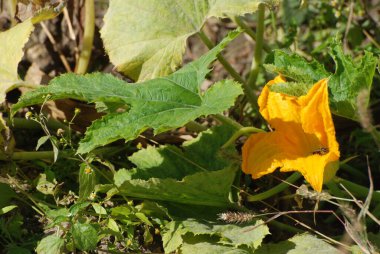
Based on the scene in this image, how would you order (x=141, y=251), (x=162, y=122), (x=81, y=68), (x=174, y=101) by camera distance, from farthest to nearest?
(x=81, y=68) → (x=141, y=251) → (x=174, y=101) → (x=162, y=122)

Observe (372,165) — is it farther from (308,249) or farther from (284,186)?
(308,249)

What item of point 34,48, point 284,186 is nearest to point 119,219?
point 284,186

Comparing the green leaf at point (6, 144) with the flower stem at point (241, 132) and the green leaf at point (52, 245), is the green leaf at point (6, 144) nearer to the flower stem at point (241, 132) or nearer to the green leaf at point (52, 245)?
the green leaf at point (52, 245)

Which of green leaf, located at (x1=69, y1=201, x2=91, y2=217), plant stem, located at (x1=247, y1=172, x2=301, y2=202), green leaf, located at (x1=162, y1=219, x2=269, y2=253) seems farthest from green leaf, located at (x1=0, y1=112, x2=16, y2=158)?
plant stem, located at (x1=247, y1=172, x2=301, y2=202)

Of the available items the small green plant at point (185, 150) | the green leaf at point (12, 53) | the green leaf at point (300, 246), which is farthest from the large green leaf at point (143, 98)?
the green leaf at point (300, 246)

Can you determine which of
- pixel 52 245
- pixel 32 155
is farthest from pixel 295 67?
pixel 32 155

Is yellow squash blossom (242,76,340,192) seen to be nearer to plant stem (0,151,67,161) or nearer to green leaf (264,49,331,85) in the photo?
green leaf (264,49,331,85)

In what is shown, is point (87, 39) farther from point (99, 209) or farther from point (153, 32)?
point (99, 209)
